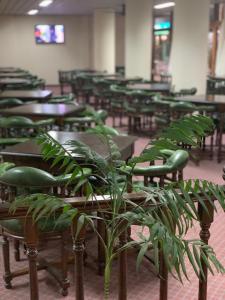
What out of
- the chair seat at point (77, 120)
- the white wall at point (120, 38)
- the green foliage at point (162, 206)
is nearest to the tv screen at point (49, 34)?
the white wall at point (120, 38)

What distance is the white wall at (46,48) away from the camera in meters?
18.7

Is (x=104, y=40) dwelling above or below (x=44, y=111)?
above

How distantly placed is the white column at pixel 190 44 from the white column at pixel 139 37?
8.95 feet

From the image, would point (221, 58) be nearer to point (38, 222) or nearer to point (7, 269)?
point (7, 269)

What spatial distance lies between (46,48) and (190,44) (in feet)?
38.9

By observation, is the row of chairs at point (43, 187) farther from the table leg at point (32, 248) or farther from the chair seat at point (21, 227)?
the table leg at point (32, 248)

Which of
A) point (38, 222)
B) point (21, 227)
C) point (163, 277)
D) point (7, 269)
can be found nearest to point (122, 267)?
point (163, 277)

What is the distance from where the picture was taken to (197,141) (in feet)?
5.73

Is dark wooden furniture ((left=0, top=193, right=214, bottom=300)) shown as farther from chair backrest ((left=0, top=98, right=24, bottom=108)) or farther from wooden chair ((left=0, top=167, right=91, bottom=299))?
chair backrest ((left=0, top=98, right=24, bottom=108))

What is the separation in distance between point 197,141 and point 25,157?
1.59 metres

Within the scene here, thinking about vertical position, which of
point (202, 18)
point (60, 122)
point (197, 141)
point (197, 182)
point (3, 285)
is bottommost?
point (3, 285)

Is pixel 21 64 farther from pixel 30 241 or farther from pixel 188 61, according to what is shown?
pixel 30 241

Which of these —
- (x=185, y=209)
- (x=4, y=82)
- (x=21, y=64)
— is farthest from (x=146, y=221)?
(x=21, y=64)

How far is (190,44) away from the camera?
8.42 metres
